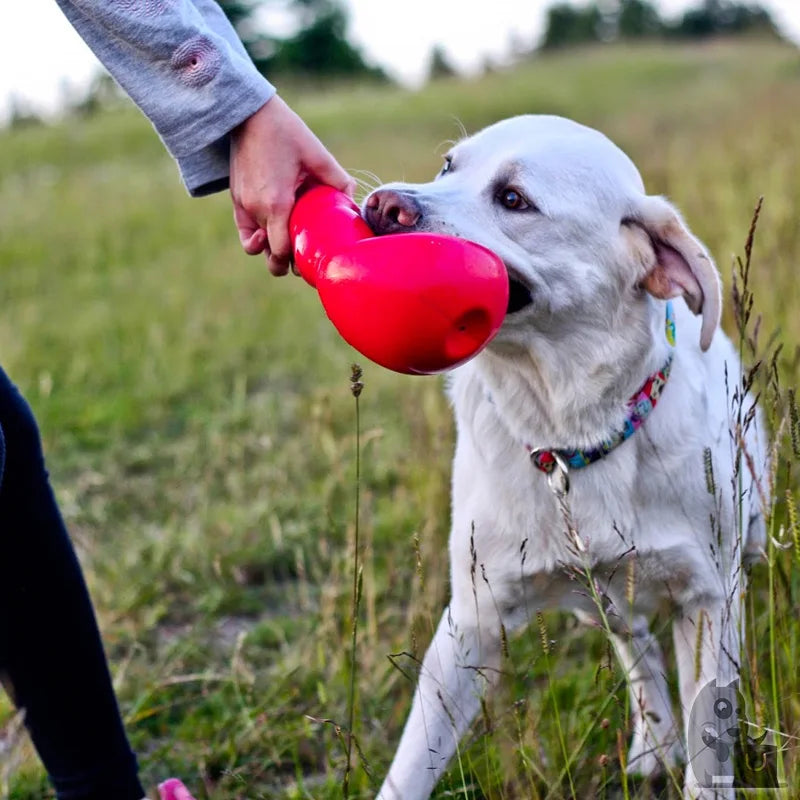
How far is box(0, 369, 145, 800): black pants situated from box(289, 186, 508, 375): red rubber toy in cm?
62

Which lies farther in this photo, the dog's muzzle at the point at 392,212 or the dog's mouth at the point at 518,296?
the dog's mouth at the point at 518,296

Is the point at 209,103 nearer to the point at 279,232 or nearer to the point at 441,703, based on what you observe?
the point at 279,232

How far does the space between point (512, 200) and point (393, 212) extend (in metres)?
0.29

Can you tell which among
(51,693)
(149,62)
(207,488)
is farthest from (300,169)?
(207,488)

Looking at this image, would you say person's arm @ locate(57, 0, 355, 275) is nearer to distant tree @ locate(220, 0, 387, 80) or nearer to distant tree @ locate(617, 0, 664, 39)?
distant tree @ locate(220, 0, 387, 80)

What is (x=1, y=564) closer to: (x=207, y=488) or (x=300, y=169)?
(x=300, y=169)

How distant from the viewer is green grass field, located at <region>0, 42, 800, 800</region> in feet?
7.03

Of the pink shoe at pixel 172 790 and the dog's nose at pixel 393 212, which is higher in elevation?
the dog's nose at pixel 393 212

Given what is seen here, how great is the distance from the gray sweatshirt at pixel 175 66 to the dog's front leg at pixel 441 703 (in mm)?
1037

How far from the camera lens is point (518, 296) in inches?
82.4

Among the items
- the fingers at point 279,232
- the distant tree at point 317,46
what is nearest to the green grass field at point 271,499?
the fingers at point 279,232

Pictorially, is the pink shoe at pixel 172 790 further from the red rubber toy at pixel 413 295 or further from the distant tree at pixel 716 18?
the distant tree at pixel 716 18

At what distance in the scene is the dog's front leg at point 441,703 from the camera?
198cm

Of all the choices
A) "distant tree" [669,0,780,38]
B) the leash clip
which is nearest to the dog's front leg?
the leash clip
